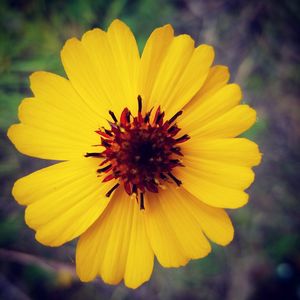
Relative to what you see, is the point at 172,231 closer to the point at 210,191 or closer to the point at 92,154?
the point at 210,191

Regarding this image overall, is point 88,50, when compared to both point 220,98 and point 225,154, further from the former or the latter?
point 225,154

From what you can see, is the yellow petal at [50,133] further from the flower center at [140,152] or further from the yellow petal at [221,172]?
the yellow petal at [221,172]

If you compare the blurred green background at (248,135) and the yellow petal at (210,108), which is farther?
the blurred green background at (248,135)

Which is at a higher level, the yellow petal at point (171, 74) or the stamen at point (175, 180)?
the yellow petal at point (171, 74)

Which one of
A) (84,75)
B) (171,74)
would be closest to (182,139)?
(171,74)

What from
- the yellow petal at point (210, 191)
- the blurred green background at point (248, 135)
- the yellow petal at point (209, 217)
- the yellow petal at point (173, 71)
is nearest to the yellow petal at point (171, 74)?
the yellow petal at point (173, 71)

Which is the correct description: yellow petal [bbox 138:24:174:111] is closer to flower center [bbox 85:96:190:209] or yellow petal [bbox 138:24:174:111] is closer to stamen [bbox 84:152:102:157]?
flower center [bbox 85:96:190:209]
